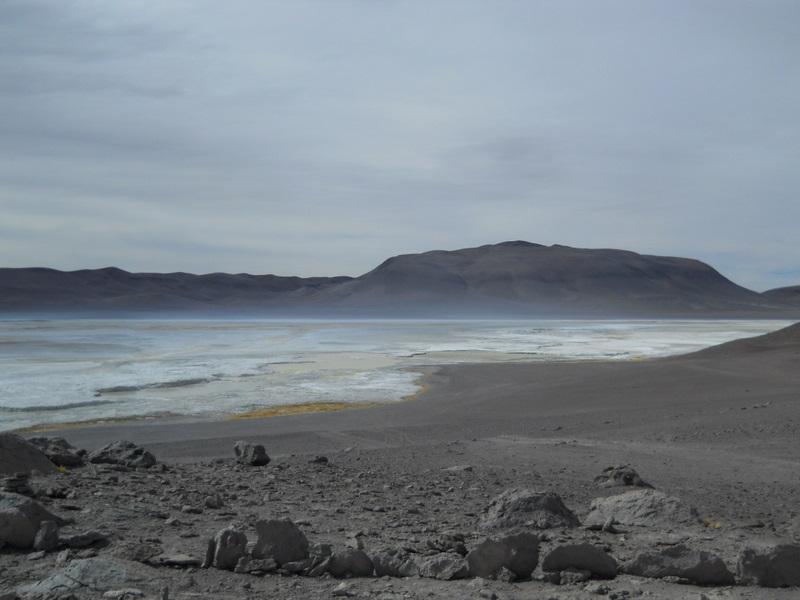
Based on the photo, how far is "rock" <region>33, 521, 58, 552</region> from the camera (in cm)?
488

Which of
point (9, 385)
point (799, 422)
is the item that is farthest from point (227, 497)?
point (9, 385)

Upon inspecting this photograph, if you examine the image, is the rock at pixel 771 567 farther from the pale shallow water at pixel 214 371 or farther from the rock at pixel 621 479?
the pale shallow water at pixel 214 371

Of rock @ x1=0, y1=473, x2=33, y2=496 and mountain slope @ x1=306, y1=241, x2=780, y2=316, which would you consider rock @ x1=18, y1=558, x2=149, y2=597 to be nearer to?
rock @ x1=0, y1=473, x2=33, y2=496

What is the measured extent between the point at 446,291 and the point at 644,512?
168621 mm

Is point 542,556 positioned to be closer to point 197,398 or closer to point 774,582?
point 774,582

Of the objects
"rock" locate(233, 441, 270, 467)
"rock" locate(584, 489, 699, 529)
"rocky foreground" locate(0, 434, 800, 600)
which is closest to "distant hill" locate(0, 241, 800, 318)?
"rock" locate(233, 441, 270, 467)

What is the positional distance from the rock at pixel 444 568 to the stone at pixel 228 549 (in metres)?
1.00

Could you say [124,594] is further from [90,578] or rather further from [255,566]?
[255,566]

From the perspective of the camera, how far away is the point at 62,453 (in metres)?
7.75

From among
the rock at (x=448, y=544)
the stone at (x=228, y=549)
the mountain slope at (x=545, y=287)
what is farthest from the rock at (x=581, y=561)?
the mountain slope at (x=545, y=287)

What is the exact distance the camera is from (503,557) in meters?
4.71

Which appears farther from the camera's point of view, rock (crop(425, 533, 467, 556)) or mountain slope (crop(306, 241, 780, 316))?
mountain slope (crop(306, 241, 780, 316))

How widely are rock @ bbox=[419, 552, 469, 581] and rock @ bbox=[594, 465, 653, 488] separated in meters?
3.40

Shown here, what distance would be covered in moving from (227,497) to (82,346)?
32296 mm
